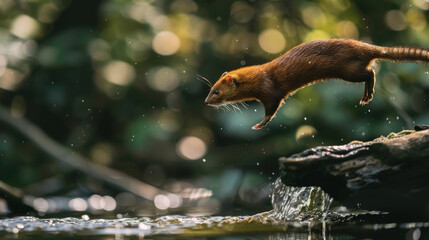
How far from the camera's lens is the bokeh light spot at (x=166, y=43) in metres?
6.84

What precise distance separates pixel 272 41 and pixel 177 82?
4.10 feet

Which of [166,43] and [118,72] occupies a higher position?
[166,43]

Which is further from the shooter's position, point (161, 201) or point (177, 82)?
point (177, 82)

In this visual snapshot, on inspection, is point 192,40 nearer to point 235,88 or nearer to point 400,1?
point 400,1

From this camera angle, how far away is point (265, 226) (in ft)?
12.3

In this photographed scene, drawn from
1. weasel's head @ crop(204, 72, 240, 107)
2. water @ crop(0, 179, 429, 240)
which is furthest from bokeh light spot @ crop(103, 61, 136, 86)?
weasel's head @ crop(204, 72, 240, 107)

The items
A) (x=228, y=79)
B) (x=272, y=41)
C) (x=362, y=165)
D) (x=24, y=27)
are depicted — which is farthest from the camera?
(x=24, y=27)

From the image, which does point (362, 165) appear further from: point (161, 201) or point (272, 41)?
point (161, 201)

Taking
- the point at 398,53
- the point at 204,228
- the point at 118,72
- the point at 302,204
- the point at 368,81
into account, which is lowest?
the point at 204,228

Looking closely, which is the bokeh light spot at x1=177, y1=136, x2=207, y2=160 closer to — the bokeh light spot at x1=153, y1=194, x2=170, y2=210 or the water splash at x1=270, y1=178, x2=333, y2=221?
the bokeh light spot at x1=153, y1=194, x2=170, y2=210

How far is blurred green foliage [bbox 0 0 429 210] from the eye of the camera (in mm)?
6160

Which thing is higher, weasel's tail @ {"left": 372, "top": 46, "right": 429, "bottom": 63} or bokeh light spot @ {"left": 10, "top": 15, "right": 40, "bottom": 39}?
bokeh light spot @ {"left": 10, "top": 15, "right": 40, "bottom": 39}

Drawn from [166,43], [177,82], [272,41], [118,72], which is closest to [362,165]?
[272,41]

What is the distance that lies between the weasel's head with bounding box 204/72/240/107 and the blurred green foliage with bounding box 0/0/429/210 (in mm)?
1984
